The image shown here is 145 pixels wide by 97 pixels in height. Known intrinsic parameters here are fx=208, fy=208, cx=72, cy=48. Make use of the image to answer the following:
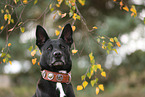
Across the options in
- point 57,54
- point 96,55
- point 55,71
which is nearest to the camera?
point 57,54

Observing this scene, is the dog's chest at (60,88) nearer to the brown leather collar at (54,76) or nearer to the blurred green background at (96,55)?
the brown leather collar at (54,76)

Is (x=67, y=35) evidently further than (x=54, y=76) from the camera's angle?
Yes

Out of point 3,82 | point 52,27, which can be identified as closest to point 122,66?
point 52,27

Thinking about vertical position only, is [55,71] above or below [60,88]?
above

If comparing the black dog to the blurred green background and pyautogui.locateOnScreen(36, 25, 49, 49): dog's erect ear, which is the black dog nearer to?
pyautogui.locateOnScreen(36, 25, 49, 49): dog's erect ear

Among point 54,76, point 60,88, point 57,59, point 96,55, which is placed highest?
point 57,59

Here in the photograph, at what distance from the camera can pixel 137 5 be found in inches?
363

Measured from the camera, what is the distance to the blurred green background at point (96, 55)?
8.52 meters

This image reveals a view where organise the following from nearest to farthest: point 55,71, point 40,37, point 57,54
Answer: point 57,54 < point 55,71 < point 40,37

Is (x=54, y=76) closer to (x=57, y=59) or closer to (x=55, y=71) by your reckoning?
(x=55, y=71)

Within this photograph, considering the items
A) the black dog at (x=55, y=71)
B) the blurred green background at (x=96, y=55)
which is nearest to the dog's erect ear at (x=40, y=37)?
the black dog at (x=55, y=71)

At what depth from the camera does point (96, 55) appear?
8.83 m

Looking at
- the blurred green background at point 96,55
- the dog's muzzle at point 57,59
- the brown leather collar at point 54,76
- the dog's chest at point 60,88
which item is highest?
the dog's muzzle at point 57,59

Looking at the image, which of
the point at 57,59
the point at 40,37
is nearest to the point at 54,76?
the point at 57,59
